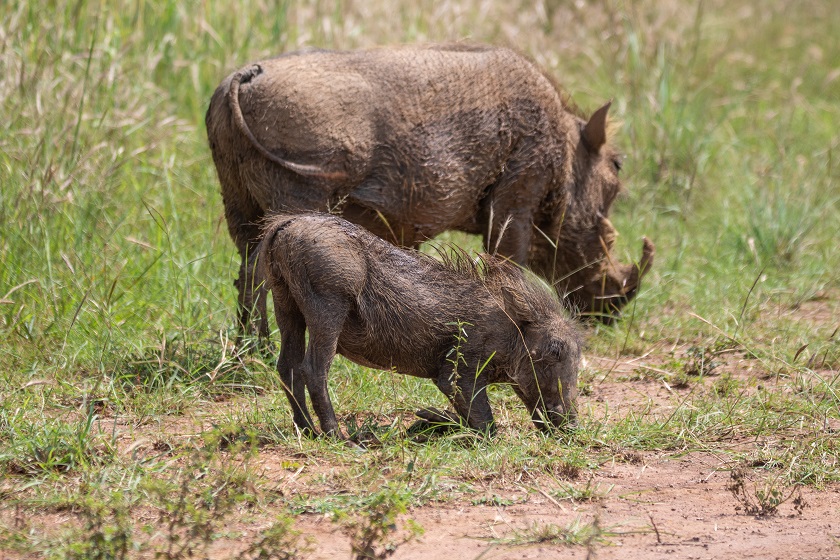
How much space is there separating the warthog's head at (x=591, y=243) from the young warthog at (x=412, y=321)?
70.5 inches

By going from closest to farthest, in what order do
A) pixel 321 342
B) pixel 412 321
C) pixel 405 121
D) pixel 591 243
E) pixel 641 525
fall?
1. pixel 641 525
2. pixel 321 342
3. pixel 412 321
4. pixel 405 121
5. pixel 591 243

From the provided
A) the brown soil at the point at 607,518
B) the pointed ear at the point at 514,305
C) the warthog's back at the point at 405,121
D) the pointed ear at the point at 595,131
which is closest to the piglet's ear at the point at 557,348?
the pointed ear at the point at 514,305

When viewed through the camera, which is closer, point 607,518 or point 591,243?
point 607,518

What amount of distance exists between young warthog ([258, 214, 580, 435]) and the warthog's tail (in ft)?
2.35

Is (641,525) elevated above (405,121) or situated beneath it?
situated beneath

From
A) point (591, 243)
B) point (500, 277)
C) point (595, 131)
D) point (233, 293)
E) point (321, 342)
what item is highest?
point (595, 131)

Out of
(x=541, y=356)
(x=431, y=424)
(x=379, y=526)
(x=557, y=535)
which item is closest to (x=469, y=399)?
(x=431, y=424)

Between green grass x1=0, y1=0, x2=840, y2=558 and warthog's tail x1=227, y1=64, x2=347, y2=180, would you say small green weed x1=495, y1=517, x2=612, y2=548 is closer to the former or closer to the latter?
green grass x1=0, y1=0, x2=840, y2=558

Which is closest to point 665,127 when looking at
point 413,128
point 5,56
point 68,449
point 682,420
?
point 413,128

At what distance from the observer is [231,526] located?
3.38 m

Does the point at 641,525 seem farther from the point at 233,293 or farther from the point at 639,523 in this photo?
the point at 233,293

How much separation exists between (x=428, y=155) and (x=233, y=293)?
131 centimetres

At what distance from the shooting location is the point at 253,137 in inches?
192

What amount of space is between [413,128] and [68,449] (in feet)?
7.53
